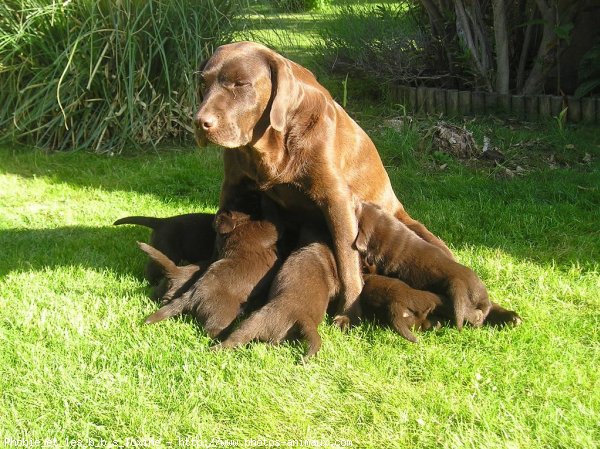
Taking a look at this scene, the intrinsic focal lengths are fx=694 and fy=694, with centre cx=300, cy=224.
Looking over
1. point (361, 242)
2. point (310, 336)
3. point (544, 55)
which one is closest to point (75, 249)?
point (361, 242)

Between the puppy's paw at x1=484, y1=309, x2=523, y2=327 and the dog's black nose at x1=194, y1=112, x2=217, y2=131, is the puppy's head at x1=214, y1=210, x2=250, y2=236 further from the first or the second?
the puppy's paw at x1=484, y1=309, x2=523, y2=327

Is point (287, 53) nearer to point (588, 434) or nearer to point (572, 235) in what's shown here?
point (572, 235)

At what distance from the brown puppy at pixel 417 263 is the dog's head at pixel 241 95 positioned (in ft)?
2.83

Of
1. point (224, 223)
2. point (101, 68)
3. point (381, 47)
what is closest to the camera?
point (224, 223)

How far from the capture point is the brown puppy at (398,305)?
146 inches

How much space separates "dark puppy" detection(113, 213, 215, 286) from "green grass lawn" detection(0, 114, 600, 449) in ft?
0.80

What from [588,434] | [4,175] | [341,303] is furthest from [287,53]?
[588,434]

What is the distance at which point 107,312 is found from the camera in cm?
395

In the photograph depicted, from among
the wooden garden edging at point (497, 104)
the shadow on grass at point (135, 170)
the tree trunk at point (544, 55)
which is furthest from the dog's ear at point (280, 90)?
the tree trunk at point (544, 55)

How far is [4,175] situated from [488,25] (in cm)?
603

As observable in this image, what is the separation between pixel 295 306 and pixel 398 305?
56 centimetres

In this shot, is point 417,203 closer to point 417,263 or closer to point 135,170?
point 417,263

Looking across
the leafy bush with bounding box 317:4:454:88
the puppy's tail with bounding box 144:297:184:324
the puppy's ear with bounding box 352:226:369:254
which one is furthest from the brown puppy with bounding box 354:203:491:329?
the leafy bush with bounding box 317:4:454:88

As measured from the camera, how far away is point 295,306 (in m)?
3.65
